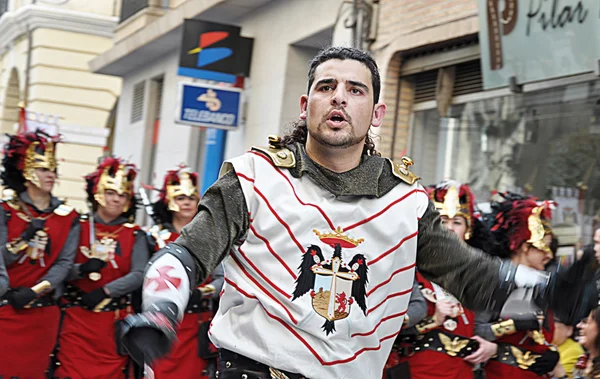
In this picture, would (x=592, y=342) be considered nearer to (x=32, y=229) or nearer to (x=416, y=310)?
(x=416, y=310)

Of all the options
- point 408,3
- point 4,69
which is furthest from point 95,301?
point 4,69

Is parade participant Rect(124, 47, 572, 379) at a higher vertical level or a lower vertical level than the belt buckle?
higher

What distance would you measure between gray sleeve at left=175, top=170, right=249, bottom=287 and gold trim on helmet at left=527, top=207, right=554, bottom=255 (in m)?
4.47

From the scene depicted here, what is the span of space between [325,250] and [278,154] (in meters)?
0.37

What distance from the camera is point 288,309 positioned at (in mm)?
3611

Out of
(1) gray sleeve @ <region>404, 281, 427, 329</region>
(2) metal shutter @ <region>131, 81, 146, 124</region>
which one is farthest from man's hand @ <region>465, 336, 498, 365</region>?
(2) metal shutter @ <region>131, 81, 146, 124</region>

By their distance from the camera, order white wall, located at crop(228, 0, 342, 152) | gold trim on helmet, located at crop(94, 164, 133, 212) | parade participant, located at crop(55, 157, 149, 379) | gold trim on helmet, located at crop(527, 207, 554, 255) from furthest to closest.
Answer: white wall, located at crop(228, 0, 342, 152), gold trim on helmet, located at crop(94, 164, 133, 212), parade participant, located at crop(55, 157, 149, 379), gold trim on helmet, located at crop(527, 207, 554, 255)

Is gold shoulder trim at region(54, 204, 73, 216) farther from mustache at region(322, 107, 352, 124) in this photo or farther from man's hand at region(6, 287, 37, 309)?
mustache at region(322, 107, 352, 124)

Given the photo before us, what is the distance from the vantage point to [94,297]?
915 centimetres

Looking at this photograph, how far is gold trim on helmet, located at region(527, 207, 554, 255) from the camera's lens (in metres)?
7.68

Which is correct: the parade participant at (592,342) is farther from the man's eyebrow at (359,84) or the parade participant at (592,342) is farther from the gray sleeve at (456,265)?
the man's eyebrow at (359,84)

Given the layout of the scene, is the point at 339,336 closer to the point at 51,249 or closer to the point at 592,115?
the point at 51,249

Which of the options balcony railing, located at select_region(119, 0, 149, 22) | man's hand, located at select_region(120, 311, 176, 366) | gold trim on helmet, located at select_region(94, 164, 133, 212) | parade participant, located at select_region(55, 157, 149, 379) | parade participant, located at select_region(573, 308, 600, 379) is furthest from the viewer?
balcony railing, located at select_region(119, 0, 149, 22)

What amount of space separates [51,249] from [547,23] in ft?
15.7
